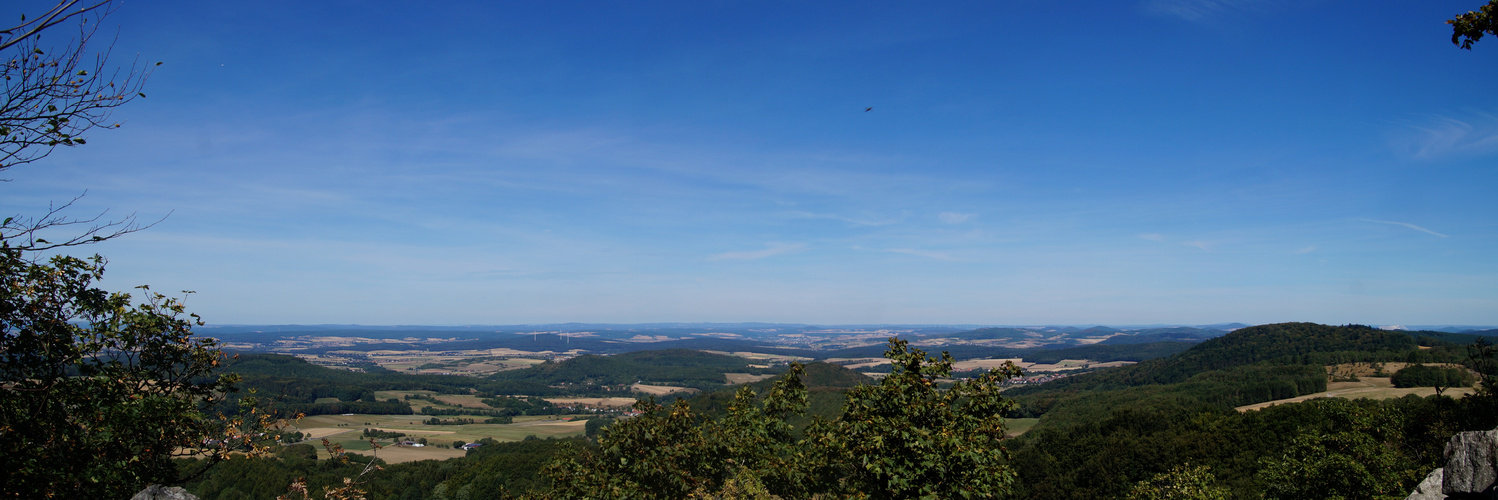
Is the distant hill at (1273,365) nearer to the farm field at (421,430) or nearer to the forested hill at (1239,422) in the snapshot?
the forested hill at (1239,422)

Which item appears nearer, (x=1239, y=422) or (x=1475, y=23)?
(x=1475, y=23)

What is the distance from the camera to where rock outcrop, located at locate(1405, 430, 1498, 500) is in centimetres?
1155

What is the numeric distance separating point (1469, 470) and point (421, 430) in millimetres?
158977

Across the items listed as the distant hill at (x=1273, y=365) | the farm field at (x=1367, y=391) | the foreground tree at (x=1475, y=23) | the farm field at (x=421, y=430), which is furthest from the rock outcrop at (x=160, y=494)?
the distant hill at (x=1273, y=365)

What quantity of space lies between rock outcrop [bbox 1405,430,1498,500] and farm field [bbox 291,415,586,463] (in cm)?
11996

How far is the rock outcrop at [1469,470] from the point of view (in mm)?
11547

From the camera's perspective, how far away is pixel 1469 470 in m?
12.1

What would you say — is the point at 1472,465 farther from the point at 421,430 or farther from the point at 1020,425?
the point at 421,430

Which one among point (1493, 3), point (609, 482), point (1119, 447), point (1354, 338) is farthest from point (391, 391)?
point (1354, 338)

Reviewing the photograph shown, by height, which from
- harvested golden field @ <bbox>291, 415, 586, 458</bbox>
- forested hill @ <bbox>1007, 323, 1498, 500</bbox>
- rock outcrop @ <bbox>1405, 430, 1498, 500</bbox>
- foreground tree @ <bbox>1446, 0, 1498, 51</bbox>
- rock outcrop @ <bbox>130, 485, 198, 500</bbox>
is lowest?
harvested golden field @ <bbox>291, 415, 586, 458</bbox>

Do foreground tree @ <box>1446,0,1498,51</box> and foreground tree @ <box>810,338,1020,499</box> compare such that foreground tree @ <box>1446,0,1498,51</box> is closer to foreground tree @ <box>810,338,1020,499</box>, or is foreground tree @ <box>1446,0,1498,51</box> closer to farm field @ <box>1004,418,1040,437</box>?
foreground tree @ <box>810,338,1020,499</box>

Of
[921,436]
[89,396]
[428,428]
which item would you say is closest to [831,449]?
[921,436]

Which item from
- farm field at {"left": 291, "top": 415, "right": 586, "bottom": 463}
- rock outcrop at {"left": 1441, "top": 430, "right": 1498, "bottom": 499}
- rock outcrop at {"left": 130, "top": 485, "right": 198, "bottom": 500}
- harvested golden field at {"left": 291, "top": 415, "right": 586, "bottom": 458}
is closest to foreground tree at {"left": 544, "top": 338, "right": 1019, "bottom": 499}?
rock outcrop at {"left": 130, "top": 485, "right": 198, "bottom": 500}

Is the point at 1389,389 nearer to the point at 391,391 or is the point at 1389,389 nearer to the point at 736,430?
the point at 736,430
